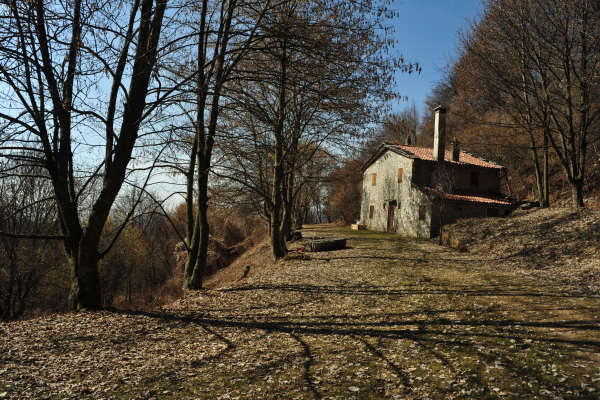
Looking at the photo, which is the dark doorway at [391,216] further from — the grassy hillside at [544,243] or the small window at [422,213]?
the grassy hillside at [544,243]

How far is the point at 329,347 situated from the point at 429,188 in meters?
20.0

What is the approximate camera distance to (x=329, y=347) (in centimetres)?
603

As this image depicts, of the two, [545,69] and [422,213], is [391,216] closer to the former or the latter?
[422,213]

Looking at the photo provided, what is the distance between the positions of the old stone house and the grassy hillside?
2.28 meters

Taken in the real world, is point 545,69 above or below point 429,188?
above

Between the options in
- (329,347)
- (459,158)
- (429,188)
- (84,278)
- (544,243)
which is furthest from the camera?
(459,158)

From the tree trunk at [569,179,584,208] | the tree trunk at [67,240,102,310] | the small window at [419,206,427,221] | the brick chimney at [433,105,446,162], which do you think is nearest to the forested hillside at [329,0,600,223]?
the tree trunk at [569,179,584,208]

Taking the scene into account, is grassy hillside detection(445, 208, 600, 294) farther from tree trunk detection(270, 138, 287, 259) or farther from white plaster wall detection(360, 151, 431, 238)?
tree trunk detection(270, 138, 287, 259)

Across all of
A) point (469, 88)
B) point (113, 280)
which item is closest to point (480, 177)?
point (469, 88)

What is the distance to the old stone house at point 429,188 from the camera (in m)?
23.9

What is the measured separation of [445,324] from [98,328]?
691cm

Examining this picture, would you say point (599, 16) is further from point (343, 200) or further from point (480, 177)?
point (343, 200)

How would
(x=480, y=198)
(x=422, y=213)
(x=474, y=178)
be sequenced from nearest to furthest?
(x=422, y=213) < (x=480, y=198) < (x=474, y=178)

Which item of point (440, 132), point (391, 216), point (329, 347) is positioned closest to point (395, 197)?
point (391, 216)
